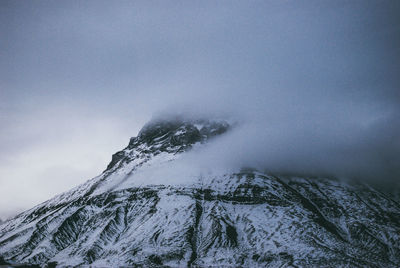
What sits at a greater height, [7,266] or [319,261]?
[7,266]

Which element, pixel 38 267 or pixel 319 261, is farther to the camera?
pixel 38 267

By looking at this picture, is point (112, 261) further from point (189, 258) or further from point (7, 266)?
point (7, 266)

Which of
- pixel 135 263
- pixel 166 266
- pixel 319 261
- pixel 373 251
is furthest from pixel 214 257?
pixel 373 251

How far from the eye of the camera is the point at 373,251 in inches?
7830

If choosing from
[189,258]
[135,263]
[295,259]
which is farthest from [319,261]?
[135,263]

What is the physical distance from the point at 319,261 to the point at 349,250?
28.6 metres

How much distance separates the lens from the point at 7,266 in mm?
191125

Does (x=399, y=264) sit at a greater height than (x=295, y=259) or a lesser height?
lesser

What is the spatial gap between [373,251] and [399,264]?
17.7m

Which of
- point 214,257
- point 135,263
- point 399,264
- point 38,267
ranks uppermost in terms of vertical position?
point 38,267

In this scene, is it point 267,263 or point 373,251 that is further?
point 373,251

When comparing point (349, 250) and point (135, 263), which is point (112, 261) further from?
point (349, 250)

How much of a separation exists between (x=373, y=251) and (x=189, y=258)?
402 ft

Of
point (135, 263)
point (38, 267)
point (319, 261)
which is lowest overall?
point (319, 261)
